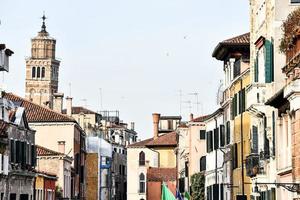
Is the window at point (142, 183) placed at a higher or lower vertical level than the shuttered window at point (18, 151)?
higher

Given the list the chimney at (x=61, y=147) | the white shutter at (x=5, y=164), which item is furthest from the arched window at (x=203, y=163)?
the white shutter at (x=5, y=164)

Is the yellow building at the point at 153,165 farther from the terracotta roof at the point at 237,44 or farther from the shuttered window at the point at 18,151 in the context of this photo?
the terracotta roof at the point at 237,44

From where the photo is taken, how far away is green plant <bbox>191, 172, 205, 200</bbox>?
277 feet

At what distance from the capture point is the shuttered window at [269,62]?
4103 centimetres

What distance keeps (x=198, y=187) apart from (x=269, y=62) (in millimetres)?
44710

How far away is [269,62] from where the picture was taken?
4112 centimetres

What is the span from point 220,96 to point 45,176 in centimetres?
1614

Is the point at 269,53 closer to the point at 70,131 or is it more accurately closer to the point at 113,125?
the point at 70,131

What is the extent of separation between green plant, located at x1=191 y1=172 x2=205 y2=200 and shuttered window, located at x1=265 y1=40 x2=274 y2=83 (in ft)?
140

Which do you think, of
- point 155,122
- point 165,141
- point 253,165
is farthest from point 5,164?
point 155,122

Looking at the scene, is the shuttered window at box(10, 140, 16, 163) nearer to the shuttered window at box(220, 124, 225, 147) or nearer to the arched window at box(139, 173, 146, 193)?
the shuttered window at box(220, 124, 225, 147)

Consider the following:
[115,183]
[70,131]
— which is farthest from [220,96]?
[115,183]

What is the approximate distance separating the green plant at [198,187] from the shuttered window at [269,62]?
42.8m

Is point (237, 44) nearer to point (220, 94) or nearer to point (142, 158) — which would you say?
point (220, 94)
